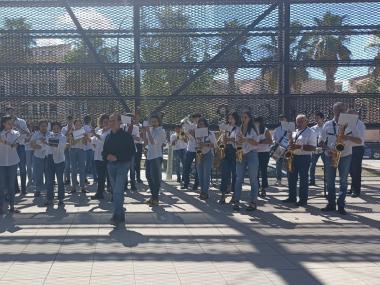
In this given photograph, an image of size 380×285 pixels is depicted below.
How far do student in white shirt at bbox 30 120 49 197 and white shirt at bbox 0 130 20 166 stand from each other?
3.15 feet

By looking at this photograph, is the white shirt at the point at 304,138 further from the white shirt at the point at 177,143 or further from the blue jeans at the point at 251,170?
the white shirt at the point at 177,143

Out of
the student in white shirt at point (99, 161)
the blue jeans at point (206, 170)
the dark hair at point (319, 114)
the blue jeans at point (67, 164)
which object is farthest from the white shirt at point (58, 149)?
the dark hair at point (319, 114)

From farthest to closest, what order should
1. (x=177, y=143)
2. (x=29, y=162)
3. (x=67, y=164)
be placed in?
(x=177, y=143), (x=67, y=164), (x=29, y=162)

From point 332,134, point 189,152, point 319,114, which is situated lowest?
point 189,152

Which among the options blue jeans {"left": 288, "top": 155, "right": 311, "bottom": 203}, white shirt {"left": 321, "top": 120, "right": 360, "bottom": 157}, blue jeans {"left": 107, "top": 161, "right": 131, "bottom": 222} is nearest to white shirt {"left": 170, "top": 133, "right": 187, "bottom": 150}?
blue jeans {"left": 288, "top": 155, "right": 311, "bottom": 203}

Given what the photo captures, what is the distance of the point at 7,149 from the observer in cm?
989

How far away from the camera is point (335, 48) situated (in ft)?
38.4

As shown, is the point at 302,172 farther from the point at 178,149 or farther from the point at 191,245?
the point at 178,149

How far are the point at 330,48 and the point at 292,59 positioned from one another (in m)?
0.84

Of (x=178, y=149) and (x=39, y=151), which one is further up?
(x=39, y=151)

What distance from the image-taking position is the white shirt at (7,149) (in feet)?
32.4

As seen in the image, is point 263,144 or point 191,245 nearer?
point 191,245

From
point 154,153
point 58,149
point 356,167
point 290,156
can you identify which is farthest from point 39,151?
point 356,167

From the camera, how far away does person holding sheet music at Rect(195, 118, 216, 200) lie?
454 inches
